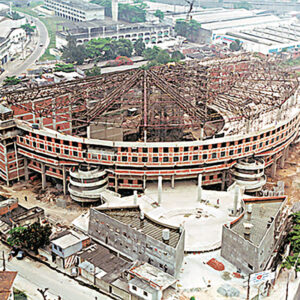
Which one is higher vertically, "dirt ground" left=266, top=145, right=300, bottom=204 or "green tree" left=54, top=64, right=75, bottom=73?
"green tree" left=54, top=64, right=75, bottom=73

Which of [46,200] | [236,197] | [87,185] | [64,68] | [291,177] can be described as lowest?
[46,200]

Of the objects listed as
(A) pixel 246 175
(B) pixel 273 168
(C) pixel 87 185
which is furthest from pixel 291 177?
(C) pixel 87 185

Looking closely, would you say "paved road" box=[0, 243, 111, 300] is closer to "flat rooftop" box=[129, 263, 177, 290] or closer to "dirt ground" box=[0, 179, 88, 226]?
"flat rooftop" box=[129, 263, 177, 290]

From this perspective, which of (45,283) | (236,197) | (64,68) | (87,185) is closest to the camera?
(45,283)

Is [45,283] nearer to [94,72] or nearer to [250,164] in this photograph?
[250,164]

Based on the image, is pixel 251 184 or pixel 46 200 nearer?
pixel 46 200

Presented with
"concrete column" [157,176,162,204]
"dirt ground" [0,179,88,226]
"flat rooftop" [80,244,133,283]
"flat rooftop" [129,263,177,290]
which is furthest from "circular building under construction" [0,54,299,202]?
"flat rooftop" [129,263,177,290]

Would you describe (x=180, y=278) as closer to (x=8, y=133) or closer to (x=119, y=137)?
(x=119, y=137)
